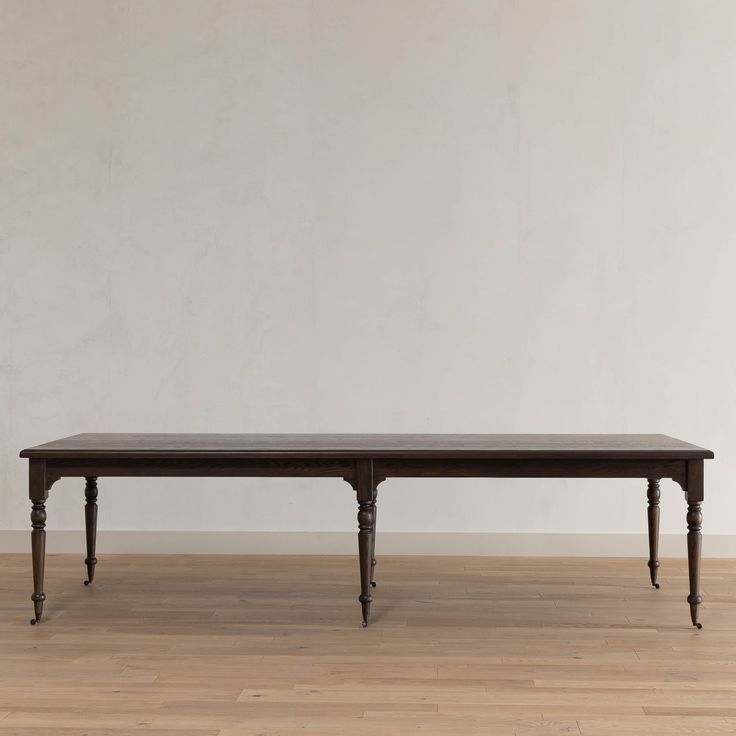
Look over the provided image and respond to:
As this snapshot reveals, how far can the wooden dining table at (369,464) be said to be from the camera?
3.33 meters

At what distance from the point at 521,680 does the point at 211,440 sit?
59.9 inches

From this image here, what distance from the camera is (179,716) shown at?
2.53 metres

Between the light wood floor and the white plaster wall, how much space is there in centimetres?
54

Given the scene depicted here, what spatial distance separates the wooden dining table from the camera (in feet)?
10.9

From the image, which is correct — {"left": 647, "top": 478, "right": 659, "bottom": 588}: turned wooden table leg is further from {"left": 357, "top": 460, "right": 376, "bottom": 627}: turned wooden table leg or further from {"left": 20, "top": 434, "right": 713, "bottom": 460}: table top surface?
{"left": 357, "top": 460, "right": 376, "bottom": 627}: turned wooden table leg

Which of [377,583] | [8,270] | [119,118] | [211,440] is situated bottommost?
[377,583]

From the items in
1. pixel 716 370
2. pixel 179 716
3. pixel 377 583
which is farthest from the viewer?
pixel 716 370

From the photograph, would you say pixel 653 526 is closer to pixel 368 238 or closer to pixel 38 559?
pixel 368 238

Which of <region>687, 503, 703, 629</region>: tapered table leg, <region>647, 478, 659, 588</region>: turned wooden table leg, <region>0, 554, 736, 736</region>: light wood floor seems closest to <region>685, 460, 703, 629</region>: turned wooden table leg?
<region>687, 503, 703, 629</region>: tapered table leg

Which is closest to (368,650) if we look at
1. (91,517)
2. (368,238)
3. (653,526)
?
(653,526)

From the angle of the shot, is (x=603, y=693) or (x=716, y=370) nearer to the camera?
(x=603, y=693)

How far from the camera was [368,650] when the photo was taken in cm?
309

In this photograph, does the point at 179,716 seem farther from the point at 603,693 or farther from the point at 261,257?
the point at 261,257

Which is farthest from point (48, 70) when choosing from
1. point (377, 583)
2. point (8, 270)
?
point (377, 583)
